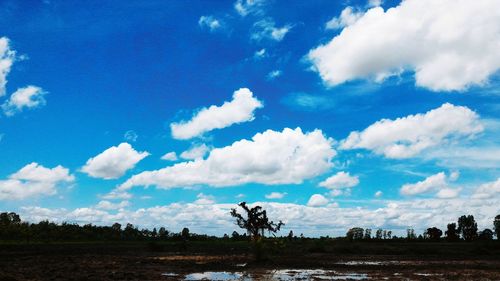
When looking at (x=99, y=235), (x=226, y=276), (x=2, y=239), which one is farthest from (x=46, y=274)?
(x=99, y=235)

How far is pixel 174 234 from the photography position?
542 ft

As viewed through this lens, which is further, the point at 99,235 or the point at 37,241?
the point at 99,235

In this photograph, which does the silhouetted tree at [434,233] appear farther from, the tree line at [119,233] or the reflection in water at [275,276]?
the reflection in water at [275,276]

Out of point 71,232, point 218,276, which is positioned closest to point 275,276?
point 218,276

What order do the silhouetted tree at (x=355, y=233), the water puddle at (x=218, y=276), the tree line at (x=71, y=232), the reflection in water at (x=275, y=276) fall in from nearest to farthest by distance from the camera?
1. the reflection in water at (x=275, y=276)
2. the water puddle at (x=218, y=276)
3. the tree line at (x=71, y=232)
4. the silhouetted tree at (x=355, y=233)

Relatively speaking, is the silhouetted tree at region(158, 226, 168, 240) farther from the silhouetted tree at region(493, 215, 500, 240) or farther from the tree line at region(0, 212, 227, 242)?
the silhouetted tree at region(493, 215, 500, 240)

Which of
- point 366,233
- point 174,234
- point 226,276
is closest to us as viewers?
point 226,276

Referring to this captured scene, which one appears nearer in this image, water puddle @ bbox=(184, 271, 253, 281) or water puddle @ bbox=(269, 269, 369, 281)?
water puddle @ bbox=(269, 269, 369, 281)

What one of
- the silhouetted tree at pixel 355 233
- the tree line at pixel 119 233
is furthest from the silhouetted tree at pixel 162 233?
the silhouetted tree at pixel 355 233

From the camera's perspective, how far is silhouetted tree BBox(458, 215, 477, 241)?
134375 mm

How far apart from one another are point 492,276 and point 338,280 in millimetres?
11776

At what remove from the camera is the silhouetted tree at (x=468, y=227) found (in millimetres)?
134375

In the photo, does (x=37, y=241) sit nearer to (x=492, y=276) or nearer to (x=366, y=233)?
(x=366, y=233)

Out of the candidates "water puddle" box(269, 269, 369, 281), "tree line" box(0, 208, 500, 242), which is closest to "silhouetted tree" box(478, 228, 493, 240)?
"tree line" box(0, 208, 500, 242)
